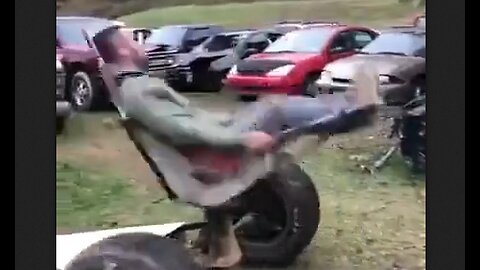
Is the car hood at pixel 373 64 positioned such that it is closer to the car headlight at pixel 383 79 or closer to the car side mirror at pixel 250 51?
the car headlight at pixel 383 79

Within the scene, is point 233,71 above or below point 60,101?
above

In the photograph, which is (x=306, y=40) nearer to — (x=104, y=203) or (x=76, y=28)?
(x=76, y=28)

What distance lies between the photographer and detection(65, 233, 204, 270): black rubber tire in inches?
126

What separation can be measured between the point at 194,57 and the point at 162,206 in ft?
2.26

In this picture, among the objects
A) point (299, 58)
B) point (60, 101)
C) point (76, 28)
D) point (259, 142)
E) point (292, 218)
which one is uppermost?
point (76, 28)

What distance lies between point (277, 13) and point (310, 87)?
1.18ft

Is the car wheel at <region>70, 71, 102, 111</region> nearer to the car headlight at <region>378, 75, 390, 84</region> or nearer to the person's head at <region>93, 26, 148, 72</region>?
the person's head at <region>93, 26, 148, 72</region>

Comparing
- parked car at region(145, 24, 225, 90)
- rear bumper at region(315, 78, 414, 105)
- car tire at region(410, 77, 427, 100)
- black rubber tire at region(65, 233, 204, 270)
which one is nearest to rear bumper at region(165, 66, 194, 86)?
parked car at region(145, 24, 225, 90)

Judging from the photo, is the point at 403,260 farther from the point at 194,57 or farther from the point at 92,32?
the point at 92,32

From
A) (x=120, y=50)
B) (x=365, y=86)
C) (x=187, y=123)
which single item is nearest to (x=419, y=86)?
(x=365, y=86)

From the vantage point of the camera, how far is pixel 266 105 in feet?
10.4

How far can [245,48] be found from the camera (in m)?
3.19

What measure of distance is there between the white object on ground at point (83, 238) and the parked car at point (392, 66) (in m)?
0.95
